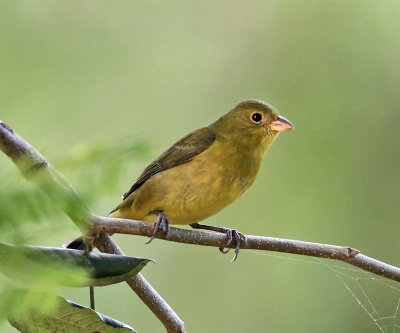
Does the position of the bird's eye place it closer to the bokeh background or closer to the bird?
the bird

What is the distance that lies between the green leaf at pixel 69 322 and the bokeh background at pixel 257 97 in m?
3.40

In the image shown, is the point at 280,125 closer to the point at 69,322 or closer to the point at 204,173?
the point at 204,173

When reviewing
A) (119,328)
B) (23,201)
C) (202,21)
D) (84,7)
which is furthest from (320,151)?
(23,201)

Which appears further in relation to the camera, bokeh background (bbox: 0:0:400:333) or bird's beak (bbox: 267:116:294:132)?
bokeh background (bbox: 0:0:400:333)

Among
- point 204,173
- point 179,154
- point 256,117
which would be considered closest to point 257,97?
point 256,117

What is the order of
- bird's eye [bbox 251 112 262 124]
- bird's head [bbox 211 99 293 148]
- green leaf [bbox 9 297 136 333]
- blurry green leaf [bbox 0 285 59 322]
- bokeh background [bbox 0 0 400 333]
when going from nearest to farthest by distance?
blurry green leaf [bbox 0 285 59 322]
green leaf [bbox 9 297 136 333]
bird's head [bbox 211 99 293 148]
bird's eye [bbox 251 112 262 124]
bokeh background [bbox 0 0 400 333]

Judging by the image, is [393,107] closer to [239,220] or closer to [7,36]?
[239,220]

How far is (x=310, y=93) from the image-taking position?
238 inches

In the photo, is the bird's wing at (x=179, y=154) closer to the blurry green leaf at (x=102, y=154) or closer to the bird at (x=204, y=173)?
the bird at (x=204, y=173)

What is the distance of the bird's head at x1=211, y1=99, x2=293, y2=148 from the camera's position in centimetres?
336

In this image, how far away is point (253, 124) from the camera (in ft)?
11.3

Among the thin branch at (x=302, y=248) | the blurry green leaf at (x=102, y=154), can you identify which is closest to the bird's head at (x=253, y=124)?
the thin branch at (x=302, y=248)

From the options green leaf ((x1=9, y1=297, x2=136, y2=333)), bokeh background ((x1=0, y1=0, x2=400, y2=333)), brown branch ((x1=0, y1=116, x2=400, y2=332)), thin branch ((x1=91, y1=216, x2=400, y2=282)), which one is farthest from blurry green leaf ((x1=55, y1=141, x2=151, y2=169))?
bokeh background ((x1=0, y1=0, x2=400, y2=333))

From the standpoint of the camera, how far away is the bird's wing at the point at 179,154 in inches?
125
